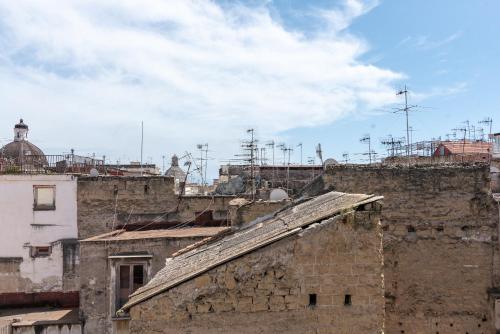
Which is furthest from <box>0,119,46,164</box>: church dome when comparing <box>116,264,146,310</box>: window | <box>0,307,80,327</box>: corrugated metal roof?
<box>116,264,146,310</box>: window

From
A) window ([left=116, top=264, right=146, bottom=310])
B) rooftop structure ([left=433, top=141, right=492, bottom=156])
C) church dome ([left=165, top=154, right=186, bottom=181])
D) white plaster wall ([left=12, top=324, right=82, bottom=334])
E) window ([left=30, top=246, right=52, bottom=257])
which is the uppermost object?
rooftop structure ([left=433, top=141, right=492, bottom=156])

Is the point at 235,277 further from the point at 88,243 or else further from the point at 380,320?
the point at 88,243

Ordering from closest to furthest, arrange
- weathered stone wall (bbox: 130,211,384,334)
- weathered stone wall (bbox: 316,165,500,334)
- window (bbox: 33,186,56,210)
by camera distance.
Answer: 1. weathered stone wall (bbox: 130,211,384,334)
2. weathered stone wall (bbox: 316,165,500,334)
3. window (bbox: 33,186,56,210)

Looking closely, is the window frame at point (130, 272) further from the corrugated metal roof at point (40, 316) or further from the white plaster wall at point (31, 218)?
the white plaster wall at point (31, 218)

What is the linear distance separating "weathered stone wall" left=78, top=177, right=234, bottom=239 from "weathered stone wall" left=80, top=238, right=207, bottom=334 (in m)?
5.02

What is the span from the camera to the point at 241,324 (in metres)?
7.23

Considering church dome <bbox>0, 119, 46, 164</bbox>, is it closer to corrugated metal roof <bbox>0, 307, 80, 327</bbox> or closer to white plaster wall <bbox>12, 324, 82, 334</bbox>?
corrugated metal roof <bbox>0, 307, 80, 327</bbox>

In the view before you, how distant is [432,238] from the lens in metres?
14.0

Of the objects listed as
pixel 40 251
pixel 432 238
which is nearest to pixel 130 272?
pixel 40 251

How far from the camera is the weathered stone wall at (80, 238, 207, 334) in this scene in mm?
16234

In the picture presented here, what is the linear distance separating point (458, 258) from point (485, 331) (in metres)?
2.08

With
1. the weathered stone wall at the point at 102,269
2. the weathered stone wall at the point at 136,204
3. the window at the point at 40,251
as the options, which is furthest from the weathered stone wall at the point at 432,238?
the window at the point at 40,251

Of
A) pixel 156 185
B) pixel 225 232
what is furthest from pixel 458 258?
pixel 156 185

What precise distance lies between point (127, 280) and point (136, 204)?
5524mm
